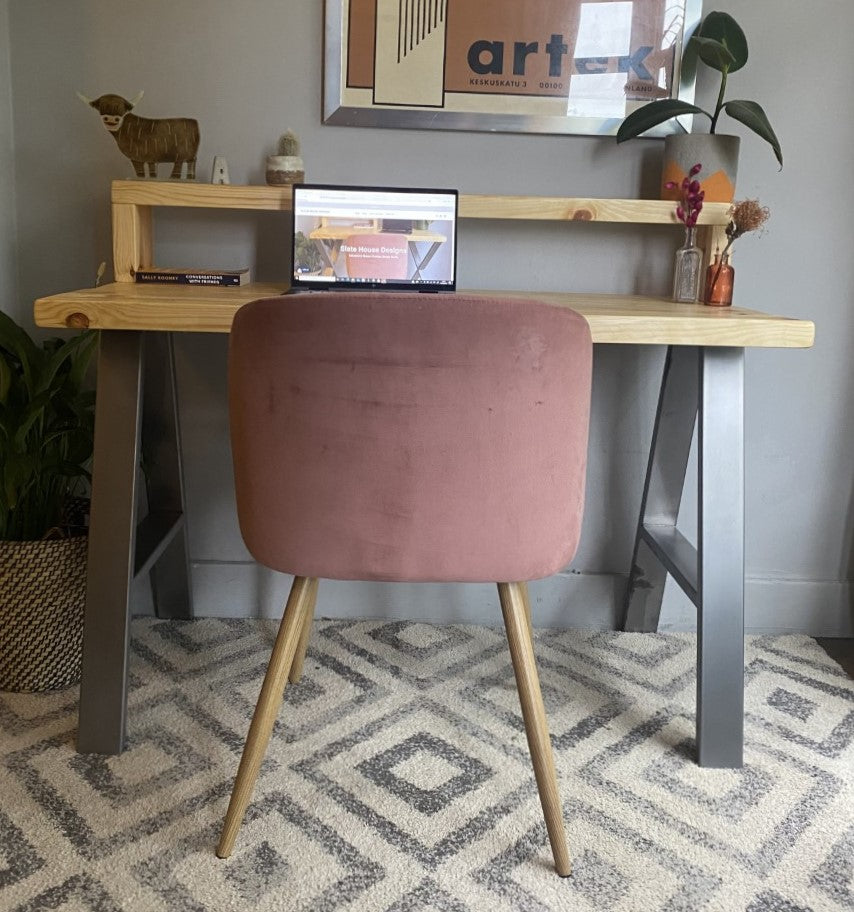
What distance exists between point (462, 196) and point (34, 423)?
934 mm

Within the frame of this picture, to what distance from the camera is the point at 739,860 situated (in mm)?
1320

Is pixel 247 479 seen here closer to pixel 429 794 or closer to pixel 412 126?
pixel 429 794

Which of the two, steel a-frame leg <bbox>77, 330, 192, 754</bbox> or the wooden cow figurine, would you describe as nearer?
steel a-frame leg <bbox>77, 330, 192, 754</bbox>

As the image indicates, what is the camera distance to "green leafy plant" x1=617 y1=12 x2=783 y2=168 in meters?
1.71

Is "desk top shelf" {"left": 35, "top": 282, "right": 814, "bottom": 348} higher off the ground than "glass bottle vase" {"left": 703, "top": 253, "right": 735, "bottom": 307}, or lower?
lower

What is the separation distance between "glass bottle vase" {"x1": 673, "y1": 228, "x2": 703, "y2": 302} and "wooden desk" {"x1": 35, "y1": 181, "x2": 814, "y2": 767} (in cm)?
4

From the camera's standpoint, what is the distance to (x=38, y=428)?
1694 millimetres

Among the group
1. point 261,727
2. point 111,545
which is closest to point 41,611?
point 111,545

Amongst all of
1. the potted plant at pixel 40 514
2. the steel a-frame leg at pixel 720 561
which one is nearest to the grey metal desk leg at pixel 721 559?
the steel a-frame leg at pixel 720 561

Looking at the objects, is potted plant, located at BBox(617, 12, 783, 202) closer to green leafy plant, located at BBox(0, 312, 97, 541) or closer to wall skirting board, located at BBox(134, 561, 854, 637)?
wall skirting board, located at BBox(134, 561, 854, 637)

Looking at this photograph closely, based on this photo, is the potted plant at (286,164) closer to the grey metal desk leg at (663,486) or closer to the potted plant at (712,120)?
the potted plant at (712,120)

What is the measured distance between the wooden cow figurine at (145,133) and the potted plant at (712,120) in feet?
2.82

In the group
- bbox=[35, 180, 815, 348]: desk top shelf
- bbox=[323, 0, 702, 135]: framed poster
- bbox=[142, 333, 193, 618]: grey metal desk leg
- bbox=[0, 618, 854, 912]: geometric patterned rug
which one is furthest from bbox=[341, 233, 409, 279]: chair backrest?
bbox=[0, 618, 854, 912]: geometric patterned rug

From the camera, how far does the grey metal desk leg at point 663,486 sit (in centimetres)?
186
